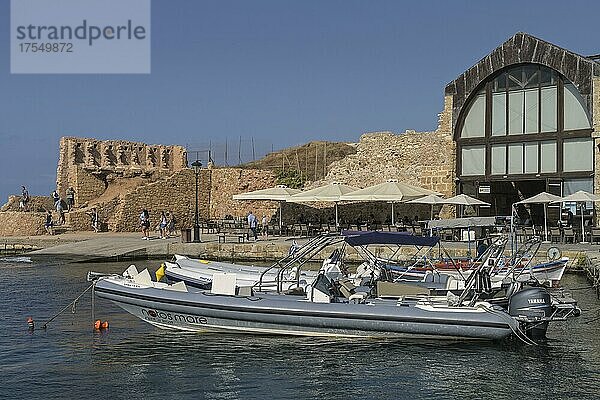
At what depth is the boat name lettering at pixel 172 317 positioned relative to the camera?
12.8 meters

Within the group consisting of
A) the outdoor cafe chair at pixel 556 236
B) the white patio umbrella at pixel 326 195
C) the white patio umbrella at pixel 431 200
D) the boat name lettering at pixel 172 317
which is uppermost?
the white patio umbrella at pixel 326 195

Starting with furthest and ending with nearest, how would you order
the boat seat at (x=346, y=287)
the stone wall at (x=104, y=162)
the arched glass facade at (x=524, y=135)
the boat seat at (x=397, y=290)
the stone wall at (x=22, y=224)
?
the stone wall at (x=104, y=162) → the stone wall at (x=22, y=224) → the arched glass facade at (x=524, y=135) → the boat seat at (x=397, y=290) → the boat seat at (x=346, y=287)

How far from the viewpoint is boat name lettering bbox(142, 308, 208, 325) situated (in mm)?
12766

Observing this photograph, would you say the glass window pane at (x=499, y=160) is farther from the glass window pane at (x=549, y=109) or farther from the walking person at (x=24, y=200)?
the walking person at (x=24, y=200)

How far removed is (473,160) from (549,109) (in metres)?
3.37

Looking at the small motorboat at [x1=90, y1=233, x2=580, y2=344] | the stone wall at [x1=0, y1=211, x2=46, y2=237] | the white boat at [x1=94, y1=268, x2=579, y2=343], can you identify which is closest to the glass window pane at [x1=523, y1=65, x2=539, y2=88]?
the small motorboat at [x1=90, y1=233, x2=580, y2=344]

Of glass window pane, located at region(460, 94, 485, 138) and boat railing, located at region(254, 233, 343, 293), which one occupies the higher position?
glass window pane, located at region(460, 94, 485, 138)

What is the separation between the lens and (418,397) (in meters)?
9.55

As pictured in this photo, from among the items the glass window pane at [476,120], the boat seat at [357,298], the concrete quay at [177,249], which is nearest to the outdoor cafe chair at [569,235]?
the concrete quay at [177,249]

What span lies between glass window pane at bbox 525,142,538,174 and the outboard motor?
15596 millimetres

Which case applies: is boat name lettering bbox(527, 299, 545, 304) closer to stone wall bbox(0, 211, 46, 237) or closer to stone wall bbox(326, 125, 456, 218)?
stone wall bbox(326, 125, 456, 218)

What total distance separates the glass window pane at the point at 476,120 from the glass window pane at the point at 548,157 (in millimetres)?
2442

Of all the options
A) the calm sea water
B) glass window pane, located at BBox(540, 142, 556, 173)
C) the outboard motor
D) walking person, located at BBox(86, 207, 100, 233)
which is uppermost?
glass window pane, located at BBox(540, 142, 556, 173)

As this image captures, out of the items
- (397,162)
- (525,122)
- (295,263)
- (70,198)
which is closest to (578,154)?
(525,122)
